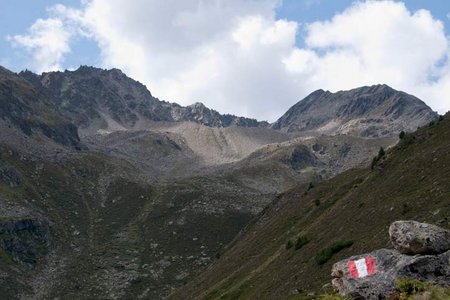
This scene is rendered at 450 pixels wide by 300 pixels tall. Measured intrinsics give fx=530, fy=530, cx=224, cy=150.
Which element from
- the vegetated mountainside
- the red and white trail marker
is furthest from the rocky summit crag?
the red and white trail marker

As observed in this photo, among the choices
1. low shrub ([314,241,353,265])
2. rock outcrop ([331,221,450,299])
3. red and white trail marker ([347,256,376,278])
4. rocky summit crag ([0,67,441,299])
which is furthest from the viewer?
rocky summit crag ([0,67,441,299])

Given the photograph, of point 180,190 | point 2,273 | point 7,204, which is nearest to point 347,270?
point 2,273

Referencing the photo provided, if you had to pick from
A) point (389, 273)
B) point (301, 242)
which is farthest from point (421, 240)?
point (301, 242)

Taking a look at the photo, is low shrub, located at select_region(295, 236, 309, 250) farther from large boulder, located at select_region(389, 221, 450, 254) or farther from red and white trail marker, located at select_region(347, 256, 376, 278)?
large boulder, located at select_region(389, 221, 450, 254)

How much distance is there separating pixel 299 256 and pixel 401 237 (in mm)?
31372

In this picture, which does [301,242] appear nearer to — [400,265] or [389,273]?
[400,265]

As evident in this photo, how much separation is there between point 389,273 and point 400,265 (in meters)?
0.51

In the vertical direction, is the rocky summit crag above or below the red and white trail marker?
above

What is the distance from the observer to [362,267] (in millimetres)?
19781

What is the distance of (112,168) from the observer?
198125 millimetres

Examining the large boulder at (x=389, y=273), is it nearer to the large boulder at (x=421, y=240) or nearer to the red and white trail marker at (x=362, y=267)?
the red and white trail marker at (x=362, y=267)

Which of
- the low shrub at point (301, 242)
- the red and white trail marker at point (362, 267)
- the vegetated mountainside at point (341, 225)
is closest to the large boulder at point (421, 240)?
the red and white trail marker at point (362, 267)

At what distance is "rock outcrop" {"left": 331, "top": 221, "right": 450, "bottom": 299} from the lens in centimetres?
1827

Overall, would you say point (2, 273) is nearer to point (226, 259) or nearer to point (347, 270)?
point (226, 259)
